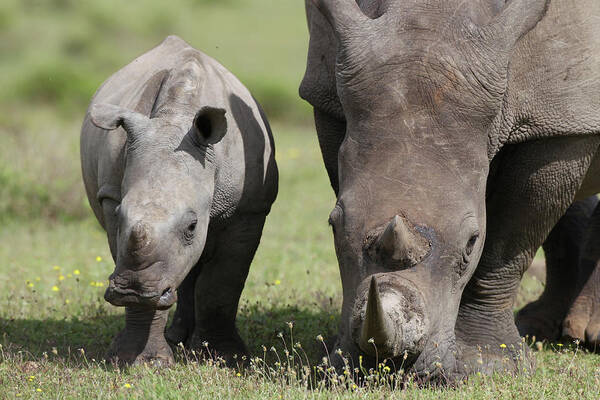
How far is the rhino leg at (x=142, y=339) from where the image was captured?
6496 mm

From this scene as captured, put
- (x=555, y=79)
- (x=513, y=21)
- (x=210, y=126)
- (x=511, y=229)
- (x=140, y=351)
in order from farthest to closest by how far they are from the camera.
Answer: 1. (x=140, y=351)
2. (x=511, y=229)
3. (x=210, y=126)
4. (x=555, y=79)
5. (x=513, y=21)

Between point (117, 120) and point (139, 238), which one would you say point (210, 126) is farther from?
point (139, 238)

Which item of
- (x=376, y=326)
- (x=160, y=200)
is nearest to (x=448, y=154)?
(x=376, y=326)

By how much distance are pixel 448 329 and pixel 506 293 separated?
129 cm

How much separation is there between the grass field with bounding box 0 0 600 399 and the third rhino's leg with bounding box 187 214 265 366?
25cm

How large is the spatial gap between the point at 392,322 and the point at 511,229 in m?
1.69

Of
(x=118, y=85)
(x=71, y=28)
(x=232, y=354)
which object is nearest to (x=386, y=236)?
(x=232, y=354)

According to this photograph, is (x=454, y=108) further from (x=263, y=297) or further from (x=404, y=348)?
(x=263, y=297)

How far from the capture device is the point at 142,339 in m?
6.54

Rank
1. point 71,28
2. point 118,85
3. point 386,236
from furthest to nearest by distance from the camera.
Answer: point 71,28, point 118,85, point 386,236

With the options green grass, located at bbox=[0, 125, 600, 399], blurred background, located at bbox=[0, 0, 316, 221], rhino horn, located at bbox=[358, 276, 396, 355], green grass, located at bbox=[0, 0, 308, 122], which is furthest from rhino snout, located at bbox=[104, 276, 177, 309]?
green grass, located at bbox=[0, 0, 308, 122]

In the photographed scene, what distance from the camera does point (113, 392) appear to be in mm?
5500

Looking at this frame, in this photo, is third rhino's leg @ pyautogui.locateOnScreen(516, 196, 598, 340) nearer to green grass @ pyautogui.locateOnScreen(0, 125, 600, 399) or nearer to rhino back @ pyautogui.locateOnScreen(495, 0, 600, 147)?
green grass @ pyautogui.locateOnScreen(0, 125, 600, 399)

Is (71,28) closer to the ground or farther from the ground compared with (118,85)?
farther from the ground
